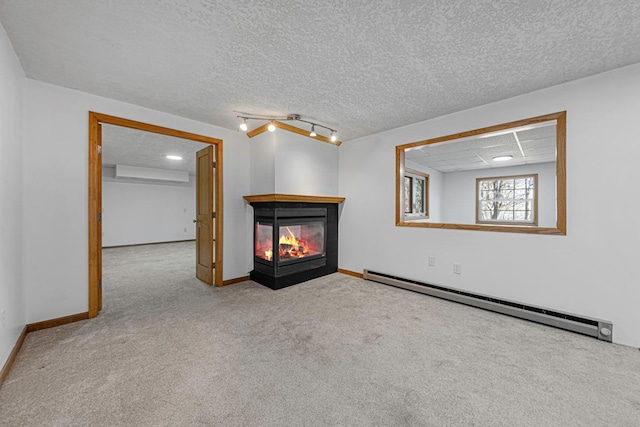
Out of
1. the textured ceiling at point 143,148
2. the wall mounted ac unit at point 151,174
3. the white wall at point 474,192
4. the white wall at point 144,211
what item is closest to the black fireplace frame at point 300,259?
the textured ceiling at point 143,148

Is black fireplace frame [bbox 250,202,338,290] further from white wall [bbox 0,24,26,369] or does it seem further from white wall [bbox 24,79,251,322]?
white wall [bbox 0,24,26,369]

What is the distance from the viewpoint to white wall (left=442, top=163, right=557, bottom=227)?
232 inches

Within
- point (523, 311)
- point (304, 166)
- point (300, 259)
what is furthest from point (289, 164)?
point (523, 311)

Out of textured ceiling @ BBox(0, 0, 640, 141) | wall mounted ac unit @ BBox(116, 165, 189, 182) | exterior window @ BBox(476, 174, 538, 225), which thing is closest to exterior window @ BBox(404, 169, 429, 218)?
exterior window @ BBox(476, 174, 538, 225)

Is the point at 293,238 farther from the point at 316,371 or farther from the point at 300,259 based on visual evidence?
the point at 316,371

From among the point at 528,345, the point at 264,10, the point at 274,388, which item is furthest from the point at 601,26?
the point at 274,388

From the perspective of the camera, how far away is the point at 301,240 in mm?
4031

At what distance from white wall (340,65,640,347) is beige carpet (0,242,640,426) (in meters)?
0.35

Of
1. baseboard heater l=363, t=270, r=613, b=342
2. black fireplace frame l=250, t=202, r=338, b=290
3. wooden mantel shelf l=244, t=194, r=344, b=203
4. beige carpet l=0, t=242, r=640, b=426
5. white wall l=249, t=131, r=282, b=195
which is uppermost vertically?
white wall l=249, t=131, r=282, b=195

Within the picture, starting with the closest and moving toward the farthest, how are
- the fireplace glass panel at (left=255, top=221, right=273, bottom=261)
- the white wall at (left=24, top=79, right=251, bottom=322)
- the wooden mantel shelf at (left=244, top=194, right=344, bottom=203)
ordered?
the white wall at (left=24, top=79, right=251, bottom=322) < the wooden mantel shelf at (left=244, top=194, right=344, bottom=203) < the fireplace glass panel at (left=255, top=221, right=273, bottom=261)

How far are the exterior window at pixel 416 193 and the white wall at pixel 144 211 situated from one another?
23.8 feet

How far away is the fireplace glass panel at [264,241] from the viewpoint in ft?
11.8

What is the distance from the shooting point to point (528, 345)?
2.05 metres

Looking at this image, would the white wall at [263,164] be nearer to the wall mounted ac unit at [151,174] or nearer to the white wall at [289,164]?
the white wall at [289,164]
